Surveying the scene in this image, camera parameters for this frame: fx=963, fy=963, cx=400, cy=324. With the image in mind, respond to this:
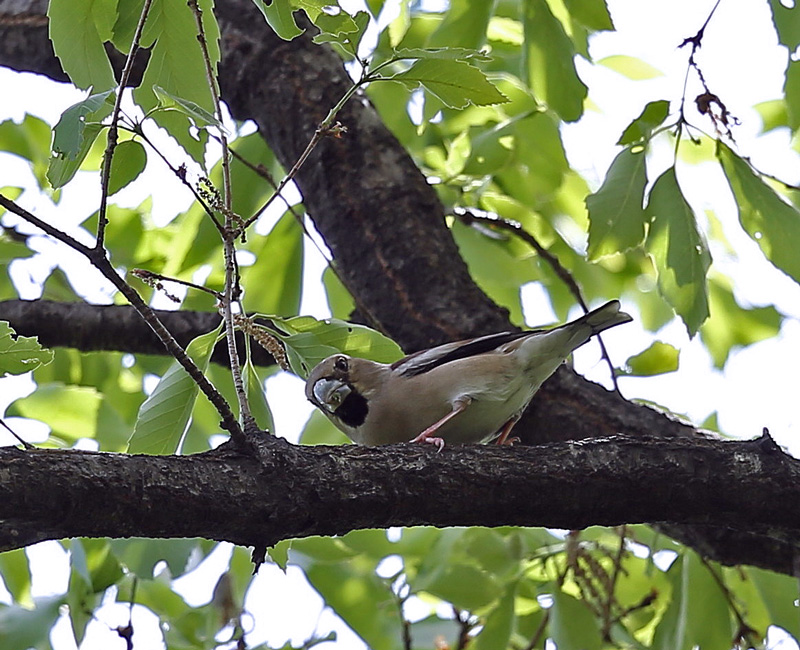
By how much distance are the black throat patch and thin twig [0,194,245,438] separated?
180cm

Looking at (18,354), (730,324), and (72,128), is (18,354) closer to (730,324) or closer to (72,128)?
(72,128)

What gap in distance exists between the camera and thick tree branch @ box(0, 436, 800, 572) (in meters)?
2.06

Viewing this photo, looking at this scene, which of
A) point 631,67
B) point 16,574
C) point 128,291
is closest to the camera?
point 128,291

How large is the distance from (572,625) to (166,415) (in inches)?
88.8

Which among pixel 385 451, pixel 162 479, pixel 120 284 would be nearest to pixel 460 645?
pixel 385 451

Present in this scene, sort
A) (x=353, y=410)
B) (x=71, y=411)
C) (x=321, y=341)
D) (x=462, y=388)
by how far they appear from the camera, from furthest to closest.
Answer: (x=71, y=411) → (x=353, y=410) → (x=462, y=388) → (x=321, y=341)

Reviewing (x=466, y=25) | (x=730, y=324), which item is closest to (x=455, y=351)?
(x=466, y=25)

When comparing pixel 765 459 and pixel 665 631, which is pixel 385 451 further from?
pixel 665 631

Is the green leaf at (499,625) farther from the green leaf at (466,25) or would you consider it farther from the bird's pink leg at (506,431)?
the green leaf at (466,25)

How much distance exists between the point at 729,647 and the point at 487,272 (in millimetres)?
2246

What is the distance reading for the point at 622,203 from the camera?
3697 mm

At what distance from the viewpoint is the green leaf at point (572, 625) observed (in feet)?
13.6

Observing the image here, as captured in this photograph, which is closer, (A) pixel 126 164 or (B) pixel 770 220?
(A) pixel 126 164

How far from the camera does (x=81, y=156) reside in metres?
2.31
